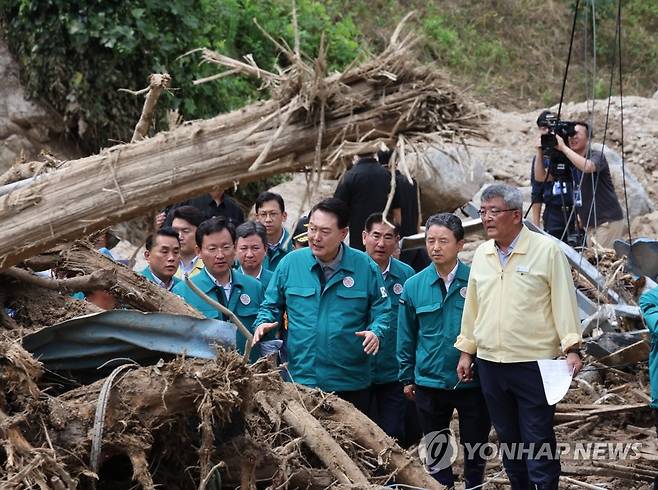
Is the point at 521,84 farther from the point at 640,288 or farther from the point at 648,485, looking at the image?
the point at 648,485

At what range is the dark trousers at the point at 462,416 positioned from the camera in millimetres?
7137

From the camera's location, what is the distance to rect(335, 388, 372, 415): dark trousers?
22.8 ft

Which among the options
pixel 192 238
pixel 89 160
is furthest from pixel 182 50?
pixel 89 160

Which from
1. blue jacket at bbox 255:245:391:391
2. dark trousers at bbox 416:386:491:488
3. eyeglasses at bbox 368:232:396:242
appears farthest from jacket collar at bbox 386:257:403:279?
dark trousers at bbox 416:386:491:488

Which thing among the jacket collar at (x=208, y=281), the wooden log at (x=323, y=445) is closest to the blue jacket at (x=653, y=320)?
the wooden log at (x=323, y=445)

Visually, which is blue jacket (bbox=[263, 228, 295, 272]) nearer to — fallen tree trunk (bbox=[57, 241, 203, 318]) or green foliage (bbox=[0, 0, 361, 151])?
fallen tree trunk (bbox=[57, 241, 203, 318])

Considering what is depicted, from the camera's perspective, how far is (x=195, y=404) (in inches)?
189

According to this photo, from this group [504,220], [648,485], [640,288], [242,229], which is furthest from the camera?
[640,288]

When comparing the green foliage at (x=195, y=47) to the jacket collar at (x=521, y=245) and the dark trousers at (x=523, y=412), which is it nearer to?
the jacket collar at (x=521, y=245)

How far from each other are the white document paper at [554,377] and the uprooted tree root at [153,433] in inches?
59.1

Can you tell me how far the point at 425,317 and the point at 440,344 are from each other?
0.19 meters

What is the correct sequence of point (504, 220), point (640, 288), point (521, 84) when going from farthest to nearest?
point (521, 84) < point (640, 288) < point (504, 220)

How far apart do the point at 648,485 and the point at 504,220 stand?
2.09 m

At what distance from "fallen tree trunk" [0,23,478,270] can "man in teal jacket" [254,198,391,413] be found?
208 cm
